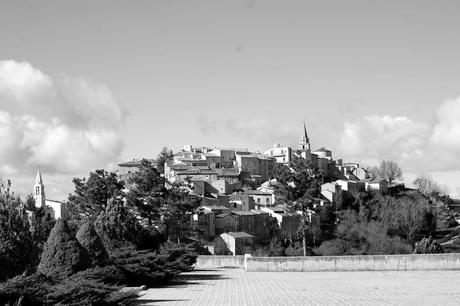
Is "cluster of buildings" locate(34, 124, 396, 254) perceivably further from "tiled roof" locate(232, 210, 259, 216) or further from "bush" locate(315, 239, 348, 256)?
"bush" locate(315, 239, 348, 256)

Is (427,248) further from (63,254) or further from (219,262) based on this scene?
(63,254)

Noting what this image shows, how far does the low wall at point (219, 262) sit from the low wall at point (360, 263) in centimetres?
396

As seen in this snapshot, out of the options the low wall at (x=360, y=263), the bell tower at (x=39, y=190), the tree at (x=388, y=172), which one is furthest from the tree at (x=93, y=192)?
the tree at (x=388, y=172)

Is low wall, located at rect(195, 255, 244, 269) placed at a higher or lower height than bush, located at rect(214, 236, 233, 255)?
lower

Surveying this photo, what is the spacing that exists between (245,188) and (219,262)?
65.9m

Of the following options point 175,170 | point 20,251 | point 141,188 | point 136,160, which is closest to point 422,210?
point 175,170

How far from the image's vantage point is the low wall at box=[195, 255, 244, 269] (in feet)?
128

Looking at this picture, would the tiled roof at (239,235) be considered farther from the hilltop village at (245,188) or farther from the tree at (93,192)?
the tree at (93,192)

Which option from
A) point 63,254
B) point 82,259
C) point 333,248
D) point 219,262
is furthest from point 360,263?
point 333,248

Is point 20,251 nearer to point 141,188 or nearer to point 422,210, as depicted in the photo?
point 141,188

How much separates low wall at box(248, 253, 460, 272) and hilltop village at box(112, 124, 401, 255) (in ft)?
67.0

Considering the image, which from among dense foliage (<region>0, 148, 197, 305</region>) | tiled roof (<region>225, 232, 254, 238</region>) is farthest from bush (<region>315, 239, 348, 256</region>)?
dense foliage (<region>0, 148, 197, 305</region>)

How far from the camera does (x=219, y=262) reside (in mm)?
39688

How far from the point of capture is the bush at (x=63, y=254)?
57.6ft
